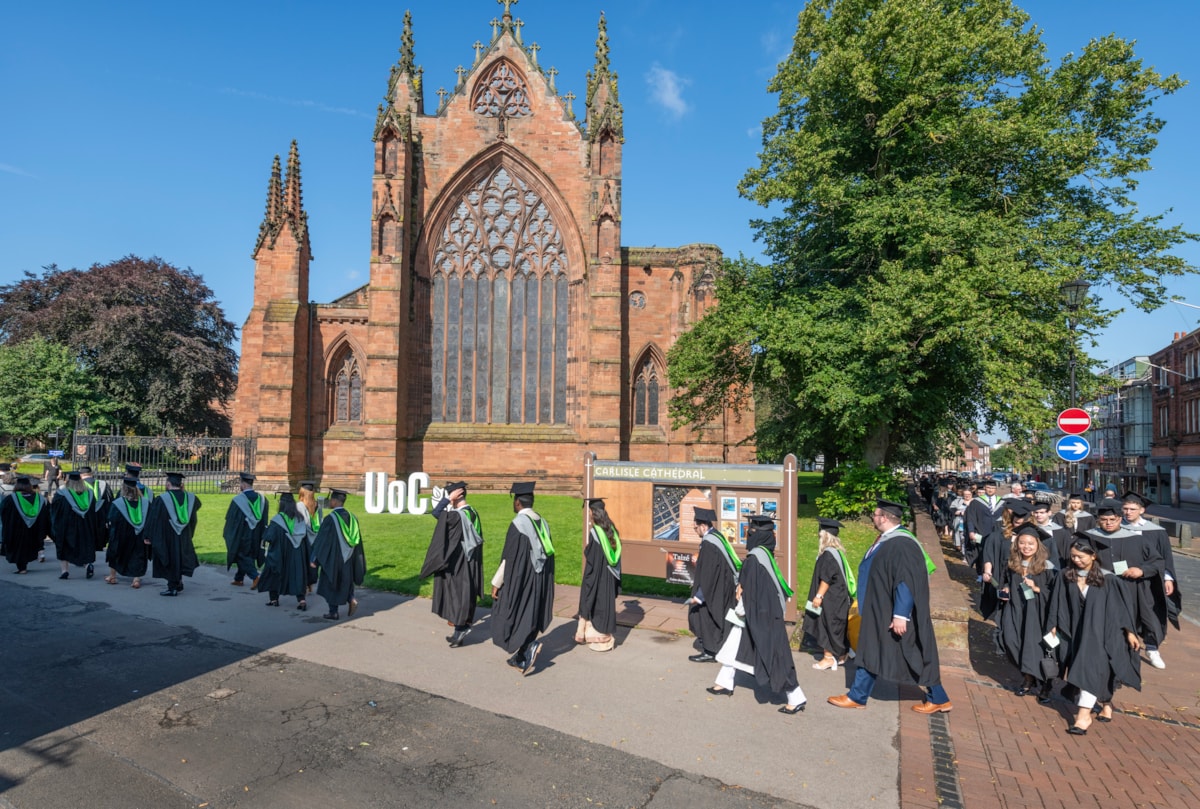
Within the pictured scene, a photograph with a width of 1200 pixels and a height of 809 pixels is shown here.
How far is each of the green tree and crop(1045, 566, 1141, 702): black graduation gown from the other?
138ft

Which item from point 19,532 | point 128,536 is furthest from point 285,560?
point 19,532

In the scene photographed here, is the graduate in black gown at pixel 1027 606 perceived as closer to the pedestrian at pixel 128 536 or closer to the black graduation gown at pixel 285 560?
the black graduation gown at pixel 285 560

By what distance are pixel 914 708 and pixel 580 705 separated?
9.51 feet

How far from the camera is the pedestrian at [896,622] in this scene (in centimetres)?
561

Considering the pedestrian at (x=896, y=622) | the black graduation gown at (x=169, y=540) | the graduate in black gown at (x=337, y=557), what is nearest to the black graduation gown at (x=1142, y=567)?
the pedestrian at (x=896, y=622)

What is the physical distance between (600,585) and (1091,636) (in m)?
4.49

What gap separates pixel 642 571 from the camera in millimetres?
9195

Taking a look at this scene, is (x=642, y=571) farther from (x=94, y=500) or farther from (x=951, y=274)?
(x=94, y=500)

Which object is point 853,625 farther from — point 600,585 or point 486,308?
point 486,308

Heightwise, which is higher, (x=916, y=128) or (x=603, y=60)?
(x=603, y=60)

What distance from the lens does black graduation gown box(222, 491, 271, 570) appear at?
33.9 ft

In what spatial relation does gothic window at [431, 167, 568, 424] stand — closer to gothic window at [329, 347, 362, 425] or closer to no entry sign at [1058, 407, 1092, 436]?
gothic window at [329, 347, 362, 425]

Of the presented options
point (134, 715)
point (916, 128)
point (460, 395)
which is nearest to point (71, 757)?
point (134, 715)

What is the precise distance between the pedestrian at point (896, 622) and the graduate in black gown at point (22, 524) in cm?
1357
